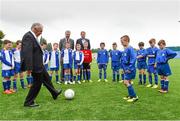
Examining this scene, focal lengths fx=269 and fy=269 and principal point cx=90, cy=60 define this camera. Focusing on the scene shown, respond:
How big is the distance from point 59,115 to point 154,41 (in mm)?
6218

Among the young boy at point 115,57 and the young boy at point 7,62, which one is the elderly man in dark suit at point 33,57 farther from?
the young boy at point 115,57

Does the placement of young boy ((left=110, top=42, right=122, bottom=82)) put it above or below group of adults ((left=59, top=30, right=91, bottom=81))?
below

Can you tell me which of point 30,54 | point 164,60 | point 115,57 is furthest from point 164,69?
point 30,54

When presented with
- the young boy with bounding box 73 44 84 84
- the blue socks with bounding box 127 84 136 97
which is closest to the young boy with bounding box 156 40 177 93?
the blue socks with bounding box 127 84 136 97

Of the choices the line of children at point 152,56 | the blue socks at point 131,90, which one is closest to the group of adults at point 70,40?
the line of children at point 152,56

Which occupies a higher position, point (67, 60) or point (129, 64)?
point (67, 60)

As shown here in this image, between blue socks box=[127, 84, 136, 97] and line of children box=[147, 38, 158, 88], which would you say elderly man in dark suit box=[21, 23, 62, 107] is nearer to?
blue socks box=[127, 84, 136, 97]

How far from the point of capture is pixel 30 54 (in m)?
7.70

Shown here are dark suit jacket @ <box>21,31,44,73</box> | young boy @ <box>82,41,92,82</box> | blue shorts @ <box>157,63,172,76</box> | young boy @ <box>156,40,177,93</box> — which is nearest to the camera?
dark suit jacket @ <box>21,31,44,73</box>

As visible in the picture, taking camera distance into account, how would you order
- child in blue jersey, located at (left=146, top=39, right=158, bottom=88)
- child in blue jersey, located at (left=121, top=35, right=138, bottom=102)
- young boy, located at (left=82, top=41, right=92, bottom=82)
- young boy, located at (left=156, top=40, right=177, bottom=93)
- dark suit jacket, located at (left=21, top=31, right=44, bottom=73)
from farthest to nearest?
young boy, located at (left=82, top=41, right=92, bottom=82)
child in blue jersey, located at (left=146, top=39, right=158, bottom=88)
young boy, located at (left=156, top=40, right=177, bottom=93)
child in blue jersey, located at (left=121, top=35, right=138, bottom=102)
dark suit jacket, located at (left=21, top=31, right=44, bottom=73)

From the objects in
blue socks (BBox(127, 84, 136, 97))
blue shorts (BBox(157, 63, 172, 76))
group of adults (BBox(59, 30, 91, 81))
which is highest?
group of adults (BBox(59, 30, 91, 81))

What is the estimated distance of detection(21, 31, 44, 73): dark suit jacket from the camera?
766 centimetres

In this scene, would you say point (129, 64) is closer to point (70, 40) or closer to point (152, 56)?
point (152, 56)

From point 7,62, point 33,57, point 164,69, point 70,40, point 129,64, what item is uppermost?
point 70,40
